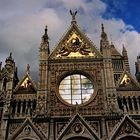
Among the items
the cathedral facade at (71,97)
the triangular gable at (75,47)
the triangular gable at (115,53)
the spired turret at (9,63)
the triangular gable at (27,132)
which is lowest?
the triangular gable at (27,132)

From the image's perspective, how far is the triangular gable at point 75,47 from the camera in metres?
27.9

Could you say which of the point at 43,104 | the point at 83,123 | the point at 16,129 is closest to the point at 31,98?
the point at 43,104

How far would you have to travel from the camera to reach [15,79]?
27047mm

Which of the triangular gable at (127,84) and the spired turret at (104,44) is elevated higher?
the spired turret at (104,44)

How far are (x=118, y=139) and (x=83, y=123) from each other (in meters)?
2.88

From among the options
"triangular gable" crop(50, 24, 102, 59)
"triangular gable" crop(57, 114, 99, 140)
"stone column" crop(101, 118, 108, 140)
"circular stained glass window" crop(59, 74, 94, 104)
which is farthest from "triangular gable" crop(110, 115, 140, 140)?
"triangular gable" crop(50, 24, 102, 59)

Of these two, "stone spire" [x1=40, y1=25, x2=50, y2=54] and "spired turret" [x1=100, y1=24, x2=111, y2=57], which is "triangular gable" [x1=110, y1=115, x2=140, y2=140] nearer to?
"spired turret" [x1=100, y1=24, x2=111, y2=57]

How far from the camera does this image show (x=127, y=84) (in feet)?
85.8

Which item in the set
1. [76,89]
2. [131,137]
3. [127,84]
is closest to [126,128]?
[131,137]

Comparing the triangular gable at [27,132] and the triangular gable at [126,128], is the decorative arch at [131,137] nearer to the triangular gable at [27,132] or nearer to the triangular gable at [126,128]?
the triangular gable at [126,128]

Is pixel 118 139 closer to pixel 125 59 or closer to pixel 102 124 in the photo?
pixel 102 124

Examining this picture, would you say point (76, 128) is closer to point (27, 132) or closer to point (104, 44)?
point (27, 132)

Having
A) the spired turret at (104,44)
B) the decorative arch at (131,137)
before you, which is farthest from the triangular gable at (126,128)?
the spired turret at (104,44)

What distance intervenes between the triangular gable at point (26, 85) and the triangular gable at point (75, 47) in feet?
9.89
